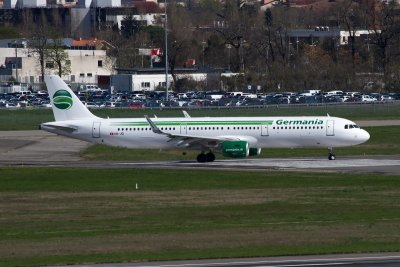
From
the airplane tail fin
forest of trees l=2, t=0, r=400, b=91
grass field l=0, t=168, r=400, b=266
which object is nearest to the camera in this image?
grass field l=0, t=168, r=400, b=266

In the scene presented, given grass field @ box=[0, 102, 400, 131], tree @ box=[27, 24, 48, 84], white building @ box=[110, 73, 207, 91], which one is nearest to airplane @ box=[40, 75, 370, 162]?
grass field @ box=[0, 102, 400, 131]

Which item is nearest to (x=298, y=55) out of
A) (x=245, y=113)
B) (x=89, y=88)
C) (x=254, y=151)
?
(x=89, y=88)

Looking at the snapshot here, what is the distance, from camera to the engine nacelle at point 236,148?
71.8m

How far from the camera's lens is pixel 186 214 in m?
49.3

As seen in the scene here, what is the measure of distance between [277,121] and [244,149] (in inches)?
101

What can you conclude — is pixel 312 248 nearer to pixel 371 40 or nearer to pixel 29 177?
pixel 29 177

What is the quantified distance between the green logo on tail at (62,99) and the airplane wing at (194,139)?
18.0 feet

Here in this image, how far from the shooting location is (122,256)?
124 ft

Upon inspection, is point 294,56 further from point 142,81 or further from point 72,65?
point 72,65

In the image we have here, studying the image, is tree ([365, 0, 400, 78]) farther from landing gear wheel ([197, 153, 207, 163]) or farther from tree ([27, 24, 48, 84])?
landing gear wheel ([197, 153, 207, 163])

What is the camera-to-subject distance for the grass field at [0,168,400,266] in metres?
39.3

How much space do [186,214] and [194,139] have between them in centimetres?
2326

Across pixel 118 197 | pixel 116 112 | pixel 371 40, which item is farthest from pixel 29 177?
pixel 371 40

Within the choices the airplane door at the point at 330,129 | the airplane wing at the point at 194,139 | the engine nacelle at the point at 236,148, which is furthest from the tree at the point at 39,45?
the airplane door at the point at 330,129
